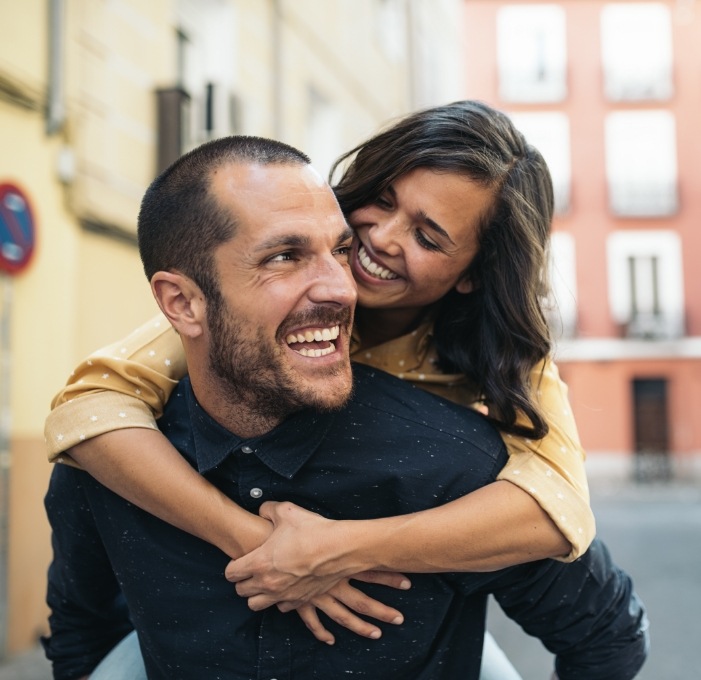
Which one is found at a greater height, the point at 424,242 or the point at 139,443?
the point at 424,242

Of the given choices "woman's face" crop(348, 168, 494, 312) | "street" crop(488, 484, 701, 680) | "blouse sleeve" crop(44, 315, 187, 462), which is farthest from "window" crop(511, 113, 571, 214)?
"blouse sleeve" crop(44, 315, 187, 462)

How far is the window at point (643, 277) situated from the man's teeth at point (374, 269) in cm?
2346

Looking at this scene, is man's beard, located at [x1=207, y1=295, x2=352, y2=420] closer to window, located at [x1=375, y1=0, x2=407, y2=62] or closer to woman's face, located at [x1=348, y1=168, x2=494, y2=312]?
woman's face, located at [x1=348, y1=168, x2=494, y2=312]

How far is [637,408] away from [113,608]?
78.5 feet

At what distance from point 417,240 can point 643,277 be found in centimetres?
2390

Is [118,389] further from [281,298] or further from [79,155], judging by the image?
[79,155]

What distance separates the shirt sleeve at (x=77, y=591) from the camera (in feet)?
6.59

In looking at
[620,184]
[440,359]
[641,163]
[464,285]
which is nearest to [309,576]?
[440,359]

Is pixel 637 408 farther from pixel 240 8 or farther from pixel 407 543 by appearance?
pixel 407 543

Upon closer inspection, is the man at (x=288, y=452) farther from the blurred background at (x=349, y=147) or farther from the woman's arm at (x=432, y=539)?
the blurred background at (x=349, y=147)

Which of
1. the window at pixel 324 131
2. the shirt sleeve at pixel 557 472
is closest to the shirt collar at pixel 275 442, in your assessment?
the shirt sleeve at pixel 557 472

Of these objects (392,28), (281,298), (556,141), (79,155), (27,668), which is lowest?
(27,668)

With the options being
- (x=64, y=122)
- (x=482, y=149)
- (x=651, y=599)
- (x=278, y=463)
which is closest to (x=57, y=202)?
(x=64, y=122)

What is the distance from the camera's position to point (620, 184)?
25.4 meters
